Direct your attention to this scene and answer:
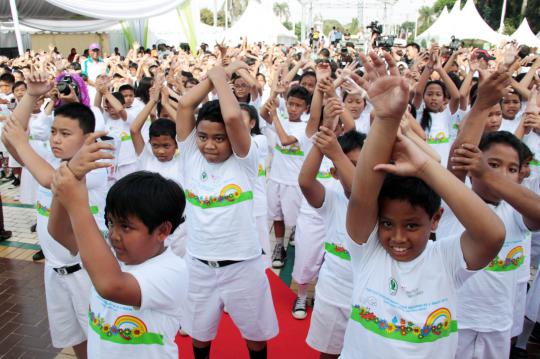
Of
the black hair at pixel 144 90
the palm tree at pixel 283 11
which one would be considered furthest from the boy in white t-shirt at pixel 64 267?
the palm tree at pixel 283 11

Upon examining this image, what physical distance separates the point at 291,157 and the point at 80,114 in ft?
7.61

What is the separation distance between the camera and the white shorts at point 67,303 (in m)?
2.57

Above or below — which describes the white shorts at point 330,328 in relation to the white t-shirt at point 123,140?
below

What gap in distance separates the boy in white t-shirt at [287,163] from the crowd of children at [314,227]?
66cm

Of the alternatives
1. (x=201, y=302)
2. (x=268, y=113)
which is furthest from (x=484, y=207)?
(x=268, y=113)

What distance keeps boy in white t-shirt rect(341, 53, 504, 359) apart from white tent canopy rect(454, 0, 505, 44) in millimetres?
21895

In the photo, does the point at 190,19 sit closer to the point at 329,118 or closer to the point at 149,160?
the point at 149,160

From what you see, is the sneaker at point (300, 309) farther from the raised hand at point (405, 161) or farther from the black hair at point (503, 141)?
the raised hand at point (405, 161)

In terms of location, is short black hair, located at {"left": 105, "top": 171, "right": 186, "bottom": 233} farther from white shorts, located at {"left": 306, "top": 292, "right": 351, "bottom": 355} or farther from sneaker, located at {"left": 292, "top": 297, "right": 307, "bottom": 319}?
sneaker, located at {"left": 292, "top": 297, "right": 307, "bottom": 319}

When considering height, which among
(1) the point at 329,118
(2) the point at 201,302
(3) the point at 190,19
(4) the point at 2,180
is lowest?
(4) the point at 2,180

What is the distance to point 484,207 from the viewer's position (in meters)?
1.43

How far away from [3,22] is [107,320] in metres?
23.5

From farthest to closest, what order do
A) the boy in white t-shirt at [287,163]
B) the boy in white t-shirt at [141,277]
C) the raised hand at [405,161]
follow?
1. the boy in white t-shirt at [287,163]
2. the boy in white t-shirt at [141,277]
3. the raised hand at [405,161]

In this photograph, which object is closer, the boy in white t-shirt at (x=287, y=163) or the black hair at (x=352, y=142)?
the black hair at (x=352, y=142)
